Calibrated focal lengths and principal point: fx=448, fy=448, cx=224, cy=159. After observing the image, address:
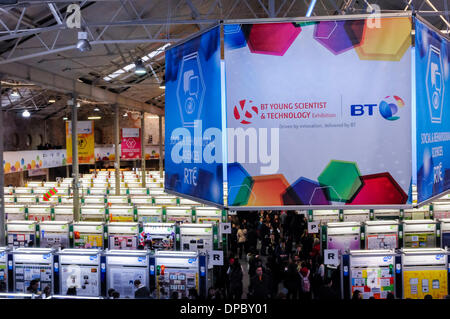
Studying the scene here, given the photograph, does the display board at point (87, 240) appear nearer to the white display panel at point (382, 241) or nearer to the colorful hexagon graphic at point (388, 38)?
the white display panel at point (382, 241)

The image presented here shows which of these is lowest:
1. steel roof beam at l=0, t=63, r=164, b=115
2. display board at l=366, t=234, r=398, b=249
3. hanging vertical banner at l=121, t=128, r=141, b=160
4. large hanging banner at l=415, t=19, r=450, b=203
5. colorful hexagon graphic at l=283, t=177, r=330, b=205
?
display board at l=366, t=234, r=398, b=249

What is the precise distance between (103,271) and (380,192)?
8.14 metres

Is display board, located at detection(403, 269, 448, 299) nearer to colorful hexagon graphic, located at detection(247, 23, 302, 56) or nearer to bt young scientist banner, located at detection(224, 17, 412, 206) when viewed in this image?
bt young scientist banner, located at detection(224, 17, 412, 206)

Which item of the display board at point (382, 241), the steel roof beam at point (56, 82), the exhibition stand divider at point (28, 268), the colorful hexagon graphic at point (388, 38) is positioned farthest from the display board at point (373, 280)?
the steel roof beam at point (56, 82)

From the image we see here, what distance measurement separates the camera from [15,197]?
1917cm

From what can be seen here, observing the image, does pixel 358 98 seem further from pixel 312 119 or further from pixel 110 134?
pixel 110 134

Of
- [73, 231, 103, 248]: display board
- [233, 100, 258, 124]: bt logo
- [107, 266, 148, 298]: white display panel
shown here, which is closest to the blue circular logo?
[233, 100, 258, 124]: bt logo

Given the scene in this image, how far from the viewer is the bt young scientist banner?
10.6 ft

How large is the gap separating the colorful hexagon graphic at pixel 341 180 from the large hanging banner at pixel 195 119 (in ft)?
2.62

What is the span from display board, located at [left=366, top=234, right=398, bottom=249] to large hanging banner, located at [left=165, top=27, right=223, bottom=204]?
969 cm

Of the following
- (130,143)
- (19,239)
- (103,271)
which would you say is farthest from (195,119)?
(130,143)

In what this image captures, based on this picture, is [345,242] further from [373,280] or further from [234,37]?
[234,37]
